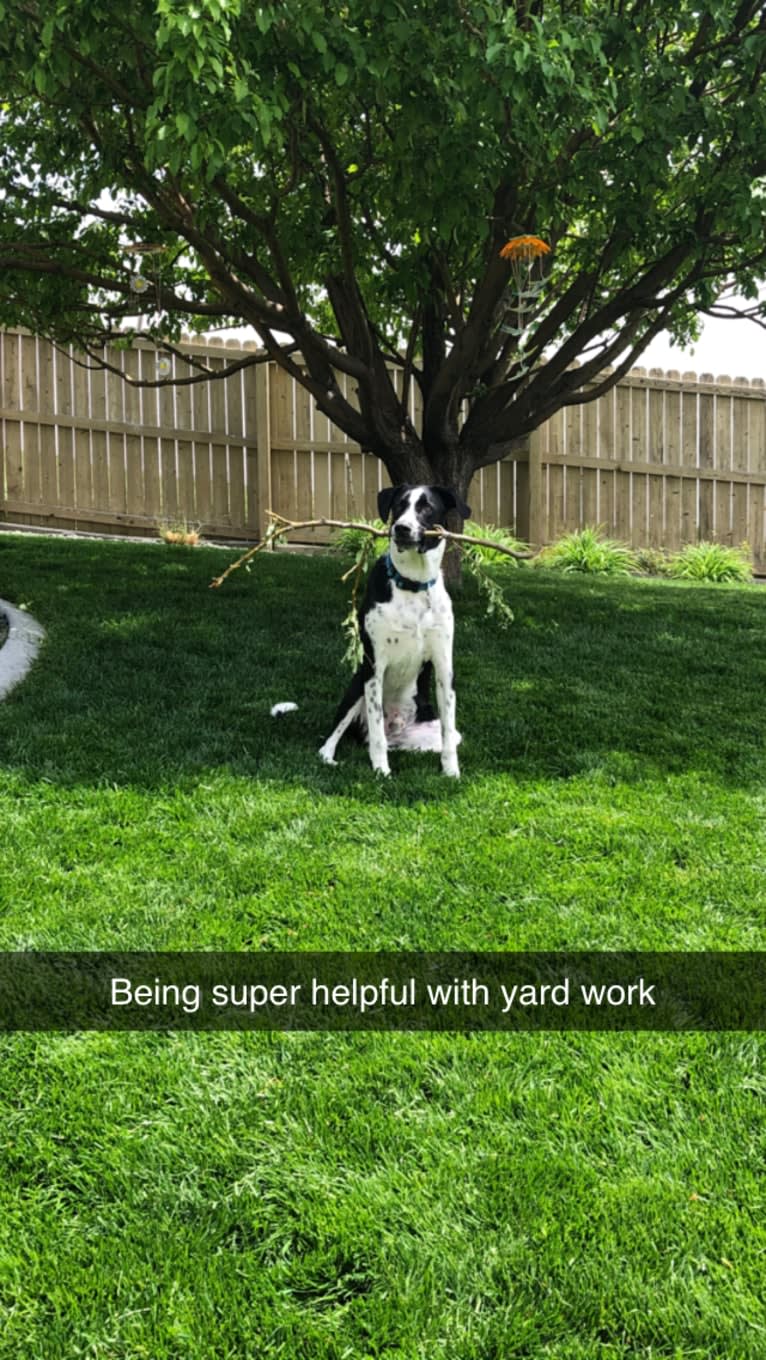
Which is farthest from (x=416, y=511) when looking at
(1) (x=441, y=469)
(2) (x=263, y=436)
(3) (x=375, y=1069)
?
(2) (x=263, y=436)

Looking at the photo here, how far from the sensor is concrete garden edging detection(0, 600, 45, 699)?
479 centimetres

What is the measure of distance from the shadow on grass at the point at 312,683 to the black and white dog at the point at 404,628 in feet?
0.50

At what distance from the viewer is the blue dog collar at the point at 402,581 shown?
12.6 feet

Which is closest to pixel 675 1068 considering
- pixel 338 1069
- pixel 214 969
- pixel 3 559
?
pixel 338 1069

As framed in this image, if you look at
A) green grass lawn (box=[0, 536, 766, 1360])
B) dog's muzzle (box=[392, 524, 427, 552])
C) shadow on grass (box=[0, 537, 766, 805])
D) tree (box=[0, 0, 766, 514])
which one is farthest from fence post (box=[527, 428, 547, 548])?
dog's muzzle (box=[392, 524, 427, 552])

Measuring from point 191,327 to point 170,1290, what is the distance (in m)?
8.03

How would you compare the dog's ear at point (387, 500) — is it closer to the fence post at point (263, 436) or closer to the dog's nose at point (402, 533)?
the dog's nose at point (402, 533)

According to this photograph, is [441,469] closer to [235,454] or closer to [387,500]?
[387,500]

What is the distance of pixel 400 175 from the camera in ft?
16.2

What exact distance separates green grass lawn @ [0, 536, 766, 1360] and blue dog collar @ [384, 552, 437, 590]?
74 centimetres

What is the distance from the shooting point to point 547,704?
486 cm

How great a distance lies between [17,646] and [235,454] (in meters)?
6.15

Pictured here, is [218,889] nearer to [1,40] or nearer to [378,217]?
[1,40]

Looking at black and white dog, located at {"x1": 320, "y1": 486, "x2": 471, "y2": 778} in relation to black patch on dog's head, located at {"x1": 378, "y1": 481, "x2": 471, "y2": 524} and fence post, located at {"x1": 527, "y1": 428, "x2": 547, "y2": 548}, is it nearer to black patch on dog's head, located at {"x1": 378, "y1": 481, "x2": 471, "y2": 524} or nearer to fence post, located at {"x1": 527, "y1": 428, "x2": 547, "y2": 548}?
black patch on dog's head, located at {"x1": 378, "y1": 481, "x2": 471, "y2": 524}
